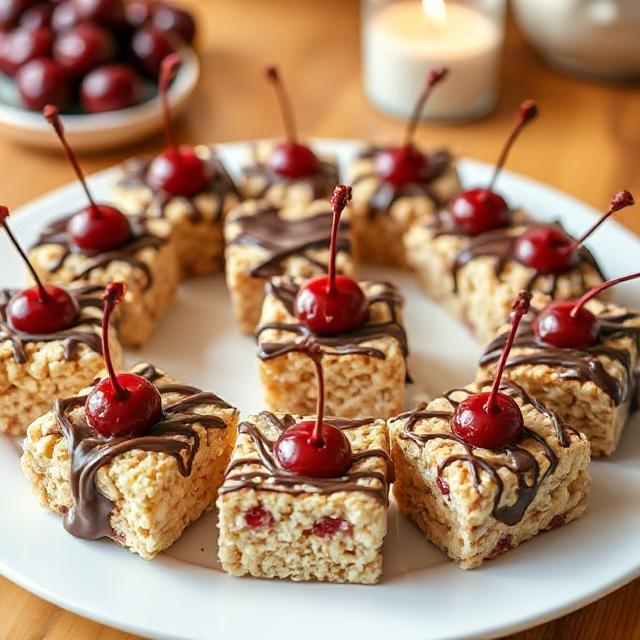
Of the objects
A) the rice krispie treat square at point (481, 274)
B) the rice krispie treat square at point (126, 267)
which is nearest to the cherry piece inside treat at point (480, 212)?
the rice krispie treat square at point (481, 274)

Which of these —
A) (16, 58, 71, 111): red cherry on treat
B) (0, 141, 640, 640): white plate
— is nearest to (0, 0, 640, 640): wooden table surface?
(16, 58, 71, 111): red cherry on treat

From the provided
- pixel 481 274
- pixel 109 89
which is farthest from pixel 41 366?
pixel 109 89

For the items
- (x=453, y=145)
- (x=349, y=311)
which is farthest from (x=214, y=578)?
(x=453, y=145)

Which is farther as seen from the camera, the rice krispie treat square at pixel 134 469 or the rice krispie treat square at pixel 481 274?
the rice krispie treat square at pixel 481 274

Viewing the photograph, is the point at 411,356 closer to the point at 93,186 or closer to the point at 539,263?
the point at 539,263

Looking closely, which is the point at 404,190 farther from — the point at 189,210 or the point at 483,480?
the point at 483,480

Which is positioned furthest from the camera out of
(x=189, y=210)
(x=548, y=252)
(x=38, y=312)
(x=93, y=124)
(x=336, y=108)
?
(x=336, y=108)

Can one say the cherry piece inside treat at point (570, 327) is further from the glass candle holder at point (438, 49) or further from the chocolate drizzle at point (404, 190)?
the glass candle holder at point (438, 49)
